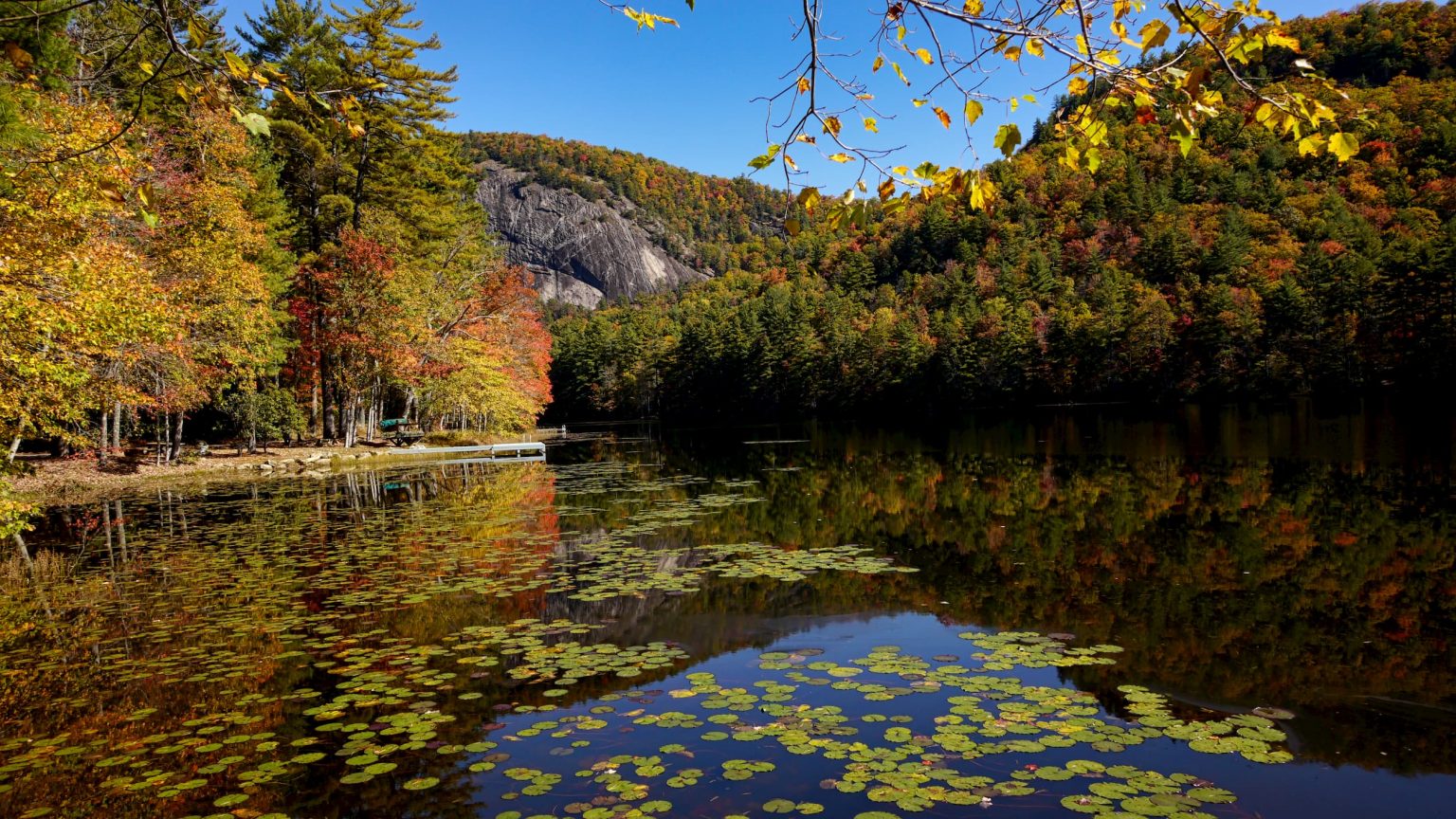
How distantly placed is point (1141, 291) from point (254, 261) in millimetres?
75183

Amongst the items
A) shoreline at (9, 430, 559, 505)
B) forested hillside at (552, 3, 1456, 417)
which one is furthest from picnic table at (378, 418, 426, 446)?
forested hillside at (552, 3, 1456, 417)

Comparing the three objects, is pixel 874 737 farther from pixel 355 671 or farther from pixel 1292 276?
pixel 1292 276

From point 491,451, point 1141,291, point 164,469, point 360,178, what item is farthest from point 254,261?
point 1141,291

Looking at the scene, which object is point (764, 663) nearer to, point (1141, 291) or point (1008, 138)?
point (1008, 138)

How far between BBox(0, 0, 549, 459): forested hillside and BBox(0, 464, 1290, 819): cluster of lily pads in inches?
251

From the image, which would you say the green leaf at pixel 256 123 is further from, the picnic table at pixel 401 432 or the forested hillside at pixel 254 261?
the picnic table at pixel 401 432

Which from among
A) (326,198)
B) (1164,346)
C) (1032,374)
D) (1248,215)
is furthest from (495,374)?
(1248,215)

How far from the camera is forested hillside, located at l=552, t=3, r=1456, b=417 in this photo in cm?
6147

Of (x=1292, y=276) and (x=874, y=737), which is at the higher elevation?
(x=1292, y=276)

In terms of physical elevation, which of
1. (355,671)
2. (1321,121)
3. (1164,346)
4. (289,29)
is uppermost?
(289,29)

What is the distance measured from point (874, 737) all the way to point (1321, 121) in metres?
4.26

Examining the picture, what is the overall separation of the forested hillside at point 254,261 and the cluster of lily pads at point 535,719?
6.37 metres

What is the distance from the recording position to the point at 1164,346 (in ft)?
229

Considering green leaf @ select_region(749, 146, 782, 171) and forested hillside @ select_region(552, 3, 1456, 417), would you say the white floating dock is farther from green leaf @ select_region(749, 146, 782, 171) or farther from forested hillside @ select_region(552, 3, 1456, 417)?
green leaf @ select_region(749, 146, 782, 171)
